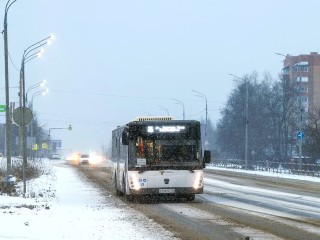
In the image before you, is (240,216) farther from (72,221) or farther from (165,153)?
(165,153)

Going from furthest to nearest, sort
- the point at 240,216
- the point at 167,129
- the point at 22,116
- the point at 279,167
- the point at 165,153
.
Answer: the point at 279,167
the point at 22,116
the point at 167,129
the point at 165,153
the point at 240,216

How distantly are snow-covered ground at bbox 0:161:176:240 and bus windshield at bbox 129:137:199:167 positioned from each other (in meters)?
1.63

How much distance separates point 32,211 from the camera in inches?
771

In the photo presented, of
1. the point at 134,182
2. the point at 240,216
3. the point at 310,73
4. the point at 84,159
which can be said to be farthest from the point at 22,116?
the point at 310,73

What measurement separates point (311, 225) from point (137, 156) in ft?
30.7

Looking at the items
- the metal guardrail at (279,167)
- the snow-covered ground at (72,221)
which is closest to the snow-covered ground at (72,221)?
the snow-covered ground at (72,221)

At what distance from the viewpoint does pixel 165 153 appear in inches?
976

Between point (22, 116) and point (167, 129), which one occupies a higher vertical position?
point (22, 116)

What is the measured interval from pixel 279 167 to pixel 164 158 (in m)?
38.5

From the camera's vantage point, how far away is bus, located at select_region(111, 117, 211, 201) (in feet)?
80.9

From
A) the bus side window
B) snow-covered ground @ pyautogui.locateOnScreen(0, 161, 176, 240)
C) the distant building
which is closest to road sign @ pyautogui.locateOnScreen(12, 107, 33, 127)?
snow-covered ground @ pyautogui.locateOnScreen(0, 161, 176, 240)

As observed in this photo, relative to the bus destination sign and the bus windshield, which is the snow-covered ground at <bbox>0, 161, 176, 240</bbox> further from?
the bus destination sign

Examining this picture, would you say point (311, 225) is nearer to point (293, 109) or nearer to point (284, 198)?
point (284, 198)

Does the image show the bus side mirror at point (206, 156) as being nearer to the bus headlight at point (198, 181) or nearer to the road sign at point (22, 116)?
the bus headlight at point (198, 181)
